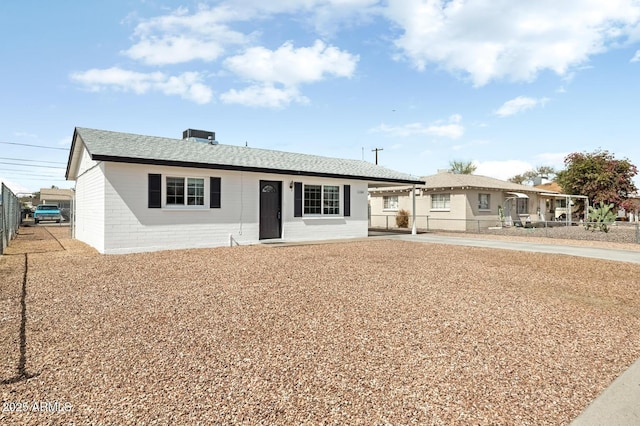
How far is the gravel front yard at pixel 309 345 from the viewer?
9.81 ft

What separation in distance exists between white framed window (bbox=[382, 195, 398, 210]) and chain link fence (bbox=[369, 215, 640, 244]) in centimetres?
90

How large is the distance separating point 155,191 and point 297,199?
5878 millimetres

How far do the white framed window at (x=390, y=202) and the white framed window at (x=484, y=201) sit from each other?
6148 millimetres

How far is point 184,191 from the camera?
1300 cm

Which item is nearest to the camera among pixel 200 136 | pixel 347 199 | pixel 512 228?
pixel 347 199

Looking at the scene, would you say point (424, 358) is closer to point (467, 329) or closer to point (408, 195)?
point (467, 329)

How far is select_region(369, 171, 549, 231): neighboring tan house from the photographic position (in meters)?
24.3

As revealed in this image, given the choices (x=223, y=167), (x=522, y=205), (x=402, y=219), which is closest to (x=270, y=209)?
(x=223, y=167)

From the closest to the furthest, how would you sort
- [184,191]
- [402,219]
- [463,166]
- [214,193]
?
[184,191] → [214,193] → [402,219] → [463,166]

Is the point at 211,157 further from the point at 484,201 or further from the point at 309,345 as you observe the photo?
the point at 484,201

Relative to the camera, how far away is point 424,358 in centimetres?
400

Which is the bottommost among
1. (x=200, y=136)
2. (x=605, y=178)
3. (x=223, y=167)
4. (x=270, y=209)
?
(x=270, y=209)

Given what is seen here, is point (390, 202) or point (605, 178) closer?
point (390, 202)

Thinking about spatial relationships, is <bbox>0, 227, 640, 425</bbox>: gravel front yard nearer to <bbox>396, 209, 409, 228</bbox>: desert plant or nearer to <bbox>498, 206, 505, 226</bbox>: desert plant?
<bbox>396, 209, 409, 228</bbox>: desert plant
